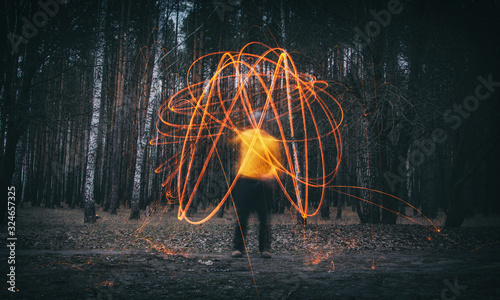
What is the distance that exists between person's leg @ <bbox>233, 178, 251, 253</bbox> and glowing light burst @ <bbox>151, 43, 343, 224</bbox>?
298 millimetres

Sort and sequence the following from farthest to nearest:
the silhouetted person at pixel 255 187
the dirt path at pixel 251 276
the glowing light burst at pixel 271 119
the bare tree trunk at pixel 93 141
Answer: the bare tree trunk at pixel 93 141
the glowing light burst at pixel 271 119
the silhouetted person at pixel 255 187
the dirt path at pixel 251 276

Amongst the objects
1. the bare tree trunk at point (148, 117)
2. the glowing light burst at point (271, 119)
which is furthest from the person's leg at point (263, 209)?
the bare tree trunk at point (148, 117)

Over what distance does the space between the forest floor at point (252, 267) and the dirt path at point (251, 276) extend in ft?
0.04

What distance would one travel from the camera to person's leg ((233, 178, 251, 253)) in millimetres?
6488

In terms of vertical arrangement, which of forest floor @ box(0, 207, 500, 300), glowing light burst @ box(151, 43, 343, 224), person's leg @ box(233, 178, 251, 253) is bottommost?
forest floor @ box(0, 207, 500, 300)

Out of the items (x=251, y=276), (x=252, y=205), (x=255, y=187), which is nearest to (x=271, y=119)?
(x=255, y=187)

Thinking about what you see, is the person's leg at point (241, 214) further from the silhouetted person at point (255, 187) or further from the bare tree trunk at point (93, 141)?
the bare tree trunk at point (93, 141)

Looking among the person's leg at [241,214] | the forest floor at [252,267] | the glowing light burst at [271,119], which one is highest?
the glowing light burst at [271,119]

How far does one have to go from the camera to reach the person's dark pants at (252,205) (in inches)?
256

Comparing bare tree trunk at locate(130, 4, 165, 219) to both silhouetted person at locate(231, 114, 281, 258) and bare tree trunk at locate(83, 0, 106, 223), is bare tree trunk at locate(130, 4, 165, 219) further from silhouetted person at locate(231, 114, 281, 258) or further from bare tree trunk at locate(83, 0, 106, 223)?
silhouetted person at locate(231, 114, 281, 258)

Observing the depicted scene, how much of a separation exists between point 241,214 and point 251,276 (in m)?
1.88

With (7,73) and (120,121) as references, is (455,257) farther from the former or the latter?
(120,121)

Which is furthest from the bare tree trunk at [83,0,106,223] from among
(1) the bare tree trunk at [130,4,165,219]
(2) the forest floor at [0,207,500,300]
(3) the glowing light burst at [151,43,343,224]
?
(2) the forest floor at [0,207,500,300]

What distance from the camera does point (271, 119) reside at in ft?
28.7
